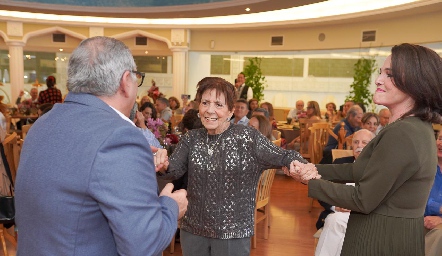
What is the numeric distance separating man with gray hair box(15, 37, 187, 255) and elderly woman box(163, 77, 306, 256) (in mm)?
772

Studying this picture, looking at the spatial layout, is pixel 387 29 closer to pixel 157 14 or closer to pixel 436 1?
pixel 436 1

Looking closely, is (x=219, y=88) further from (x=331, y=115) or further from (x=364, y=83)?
(x=364, y=83)

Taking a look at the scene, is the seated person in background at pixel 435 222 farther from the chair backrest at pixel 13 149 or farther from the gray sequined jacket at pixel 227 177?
the chair backrest at pixel 13 149

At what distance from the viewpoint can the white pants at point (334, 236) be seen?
112 inches

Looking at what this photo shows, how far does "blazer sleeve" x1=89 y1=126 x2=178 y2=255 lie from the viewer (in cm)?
103

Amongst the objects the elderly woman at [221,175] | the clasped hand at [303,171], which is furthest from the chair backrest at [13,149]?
the clasped hand at [303,171]

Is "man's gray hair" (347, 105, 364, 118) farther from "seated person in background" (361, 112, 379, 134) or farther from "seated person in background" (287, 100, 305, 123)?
"seated person in background" (287, 100, 305, 123)

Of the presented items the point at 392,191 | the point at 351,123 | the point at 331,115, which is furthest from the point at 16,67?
the point at 392,191

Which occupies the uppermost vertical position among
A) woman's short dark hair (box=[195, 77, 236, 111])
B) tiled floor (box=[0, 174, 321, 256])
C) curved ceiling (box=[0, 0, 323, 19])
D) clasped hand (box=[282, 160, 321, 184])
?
curved ceiling (box=[0, 0, 323, 19])

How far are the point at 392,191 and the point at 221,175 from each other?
80 cm

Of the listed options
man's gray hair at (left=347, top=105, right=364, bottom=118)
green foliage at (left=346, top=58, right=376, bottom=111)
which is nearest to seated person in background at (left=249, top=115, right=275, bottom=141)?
man's gray hair at (left=347, top=105, right=364, bottom=118)

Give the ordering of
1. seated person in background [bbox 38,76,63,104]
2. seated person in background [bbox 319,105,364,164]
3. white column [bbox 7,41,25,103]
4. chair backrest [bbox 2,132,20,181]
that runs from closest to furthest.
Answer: chair backrest [bbox 2,132,20,181], seated person in background [bbox 319,105,364,164], seated person in background [bbox 38,76,63,104], white column [bbox 7,41,25,103]

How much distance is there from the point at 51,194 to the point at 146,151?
0.90ft

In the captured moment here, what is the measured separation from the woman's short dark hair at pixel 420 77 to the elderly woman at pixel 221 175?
0.65m
